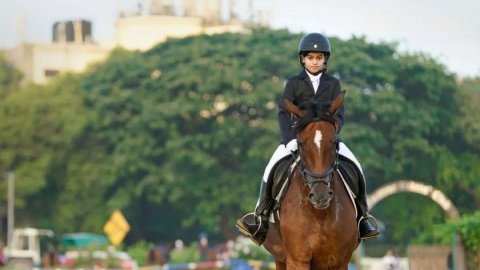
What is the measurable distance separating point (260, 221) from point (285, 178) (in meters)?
0.58

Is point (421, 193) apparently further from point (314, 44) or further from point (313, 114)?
point (313, 114)

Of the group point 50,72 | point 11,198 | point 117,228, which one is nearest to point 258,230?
point 117,228

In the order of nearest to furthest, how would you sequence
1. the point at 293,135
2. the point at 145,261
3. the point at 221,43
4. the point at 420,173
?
1. the point at 293,135
2. the point at 145,261
3. the point at 420,173
4. the point at 221,43

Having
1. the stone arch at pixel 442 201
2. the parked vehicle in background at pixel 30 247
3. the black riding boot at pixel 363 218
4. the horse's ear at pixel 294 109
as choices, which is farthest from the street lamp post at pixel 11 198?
the horse's ear at pixel 294 109

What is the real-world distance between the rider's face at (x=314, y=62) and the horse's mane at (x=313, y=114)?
692mm

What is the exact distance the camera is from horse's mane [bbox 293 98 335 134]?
13.9 metres

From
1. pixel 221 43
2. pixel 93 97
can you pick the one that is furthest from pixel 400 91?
pixel 93 97

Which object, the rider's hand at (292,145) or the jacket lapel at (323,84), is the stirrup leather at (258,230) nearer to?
the rider's hand at (292,145)

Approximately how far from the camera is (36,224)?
305ft

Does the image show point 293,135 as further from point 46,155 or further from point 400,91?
point 46,155

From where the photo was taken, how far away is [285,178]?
14594mm

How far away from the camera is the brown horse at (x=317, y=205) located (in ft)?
45.0

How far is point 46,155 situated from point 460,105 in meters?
22.6

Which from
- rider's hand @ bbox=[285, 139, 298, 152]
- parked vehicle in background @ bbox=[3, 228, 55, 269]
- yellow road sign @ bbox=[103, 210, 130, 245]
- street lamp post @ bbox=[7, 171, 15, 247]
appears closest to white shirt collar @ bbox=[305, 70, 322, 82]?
rider's hand @ bbox=[285, 139, 298, 152]
